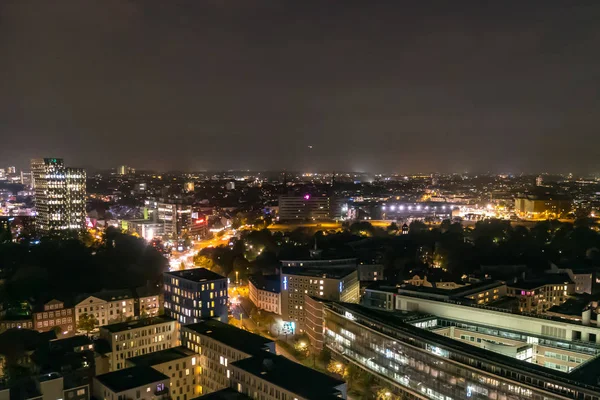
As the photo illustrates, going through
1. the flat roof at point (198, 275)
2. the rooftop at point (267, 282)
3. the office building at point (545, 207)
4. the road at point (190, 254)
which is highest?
the office building at point (545, 207)

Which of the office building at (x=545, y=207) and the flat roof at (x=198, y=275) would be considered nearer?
the flat roof at (x=198, y=275)

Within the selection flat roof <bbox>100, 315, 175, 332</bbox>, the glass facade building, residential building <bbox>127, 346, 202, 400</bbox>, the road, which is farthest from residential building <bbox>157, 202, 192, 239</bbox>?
residential building <bbox>127, 346, 202, 400</bbox>

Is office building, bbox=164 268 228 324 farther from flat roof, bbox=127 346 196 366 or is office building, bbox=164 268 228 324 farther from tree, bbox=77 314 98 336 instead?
flat roof, bbox=127 346 196 366

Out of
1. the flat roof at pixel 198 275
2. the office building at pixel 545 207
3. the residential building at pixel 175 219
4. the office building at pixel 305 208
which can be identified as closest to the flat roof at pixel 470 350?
the flat roof at pixel 198 275

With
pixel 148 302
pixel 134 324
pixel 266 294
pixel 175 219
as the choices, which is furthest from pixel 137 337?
pixel 175 219

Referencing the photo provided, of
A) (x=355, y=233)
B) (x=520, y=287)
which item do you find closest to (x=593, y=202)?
(x=355, y=233)

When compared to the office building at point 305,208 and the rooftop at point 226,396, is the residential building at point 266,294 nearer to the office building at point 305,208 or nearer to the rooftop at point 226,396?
the rooftop at point 226,396
